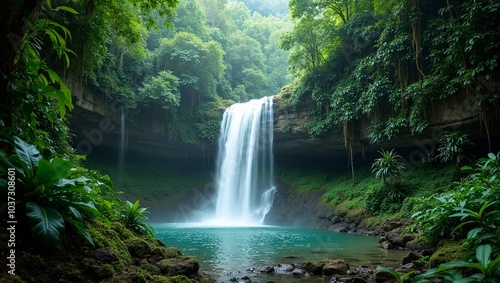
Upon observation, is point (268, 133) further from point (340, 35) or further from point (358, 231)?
point (358, 231)

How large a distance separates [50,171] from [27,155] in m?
0.27

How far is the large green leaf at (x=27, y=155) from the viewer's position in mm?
2148

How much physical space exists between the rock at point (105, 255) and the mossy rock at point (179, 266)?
32.7 inches

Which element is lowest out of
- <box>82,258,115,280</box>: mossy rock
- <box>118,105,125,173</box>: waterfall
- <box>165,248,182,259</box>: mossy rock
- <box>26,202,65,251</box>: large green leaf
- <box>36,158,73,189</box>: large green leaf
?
<box>165,248,182,259</box>: mossy rock

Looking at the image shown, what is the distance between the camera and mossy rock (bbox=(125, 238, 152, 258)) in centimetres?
338

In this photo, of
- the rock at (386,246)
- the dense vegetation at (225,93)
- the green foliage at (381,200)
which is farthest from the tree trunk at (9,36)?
the green foliage at (381,200)

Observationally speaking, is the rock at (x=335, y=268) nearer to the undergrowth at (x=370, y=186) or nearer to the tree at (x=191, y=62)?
the undergrowth at (x=370, y=186)

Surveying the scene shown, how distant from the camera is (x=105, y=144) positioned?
20875mm

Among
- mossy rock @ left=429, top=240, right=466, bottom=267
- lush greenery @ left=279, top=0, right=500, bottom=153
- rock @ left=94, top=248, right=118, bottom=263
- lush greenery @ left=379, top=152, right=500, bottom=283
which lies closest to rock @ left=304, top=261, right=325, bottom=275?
mossy rock @ left=429, top=240, right=466, bottom=267

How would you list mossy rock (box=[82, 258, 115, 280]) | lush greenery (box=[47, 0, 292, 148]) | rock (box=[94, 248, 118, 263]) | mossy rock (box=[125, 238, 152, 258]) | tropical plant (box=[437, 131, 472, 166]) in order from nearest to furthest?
mossy rock (box=[82, 258, 115, 280])
rock (box=[94, 248, 118, 263])
mossy rock (box=[125, 238, 152, 258])
lush greenery (box=[47, 0, 292, 148])
tropical plant (box=[437, 131, 472, 166])

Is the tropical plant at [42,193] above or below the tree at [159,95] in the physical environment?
below

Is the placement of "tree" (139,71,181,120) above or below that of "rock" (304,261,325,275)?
above

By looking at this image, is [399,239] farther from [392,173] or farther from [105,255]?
[105,255]

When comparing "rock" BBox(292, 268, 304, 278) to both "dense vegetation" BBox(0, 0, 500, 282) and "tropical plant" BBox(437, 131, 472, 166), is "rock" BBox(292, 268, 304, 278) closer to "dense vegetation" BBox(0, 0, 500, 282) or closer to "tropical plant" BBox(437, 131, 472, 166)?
"dense vegetation" BBox(0, 0, 500, 282)
